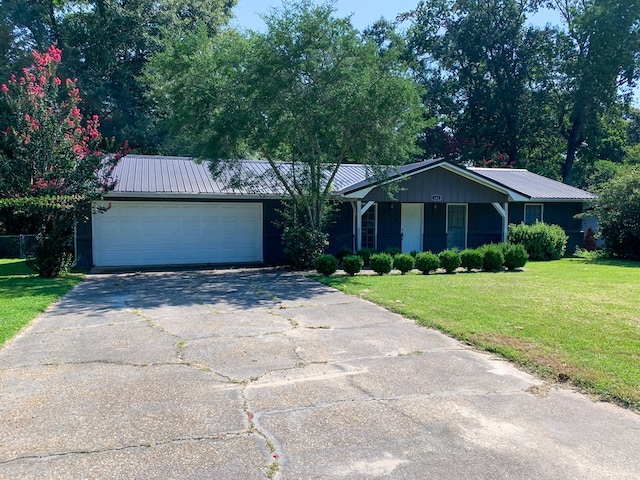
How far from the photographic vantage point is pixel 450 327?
647 centimetres

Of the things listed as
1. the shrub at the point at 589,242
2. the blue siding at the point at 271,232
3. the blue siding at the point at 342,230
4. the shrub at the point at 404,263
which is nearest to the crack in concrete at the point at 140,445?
the shrub at the point at 404,263

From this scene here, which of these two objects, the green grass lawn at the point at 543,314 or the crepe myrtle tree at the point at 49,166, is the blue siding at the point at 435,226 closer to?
the green grass lawn at the point at 543,314

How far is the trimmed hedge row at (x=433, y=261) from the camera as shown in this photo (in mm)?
12008

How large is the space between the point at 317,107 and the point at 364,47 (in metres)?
1.93

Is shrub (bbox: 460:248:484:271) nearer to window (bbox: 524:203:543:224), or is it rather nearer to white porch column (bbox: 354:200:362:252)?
white porch column (bbox: 354:200:362:252)

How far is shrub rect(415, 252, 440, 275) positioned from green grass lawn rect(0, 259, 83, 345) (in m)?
8.27

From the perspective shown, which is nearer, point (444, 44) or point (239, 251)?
point (239, 251)

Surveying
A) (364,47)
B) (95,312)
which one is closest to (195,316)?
(95,312)

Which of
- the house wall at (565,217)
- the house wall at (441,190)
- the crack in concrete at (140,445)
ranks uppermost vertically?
the house wall at (441,190)

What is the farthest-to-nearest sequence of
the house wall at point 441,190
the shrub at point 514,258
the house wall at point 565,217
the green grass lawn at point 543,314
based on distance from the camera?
the house wall at point 565,217 → the house wall at point 441,190 → the shrub at point 514,258 → the green grass lawn at point 543,314

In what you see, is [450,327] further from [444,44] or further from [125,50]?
[444,44]

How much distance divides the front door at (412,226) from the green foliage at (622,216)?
663 cm

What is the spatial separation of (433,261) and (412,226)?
5190mm

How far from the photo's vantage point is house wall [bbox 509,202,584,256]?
19188 mm
